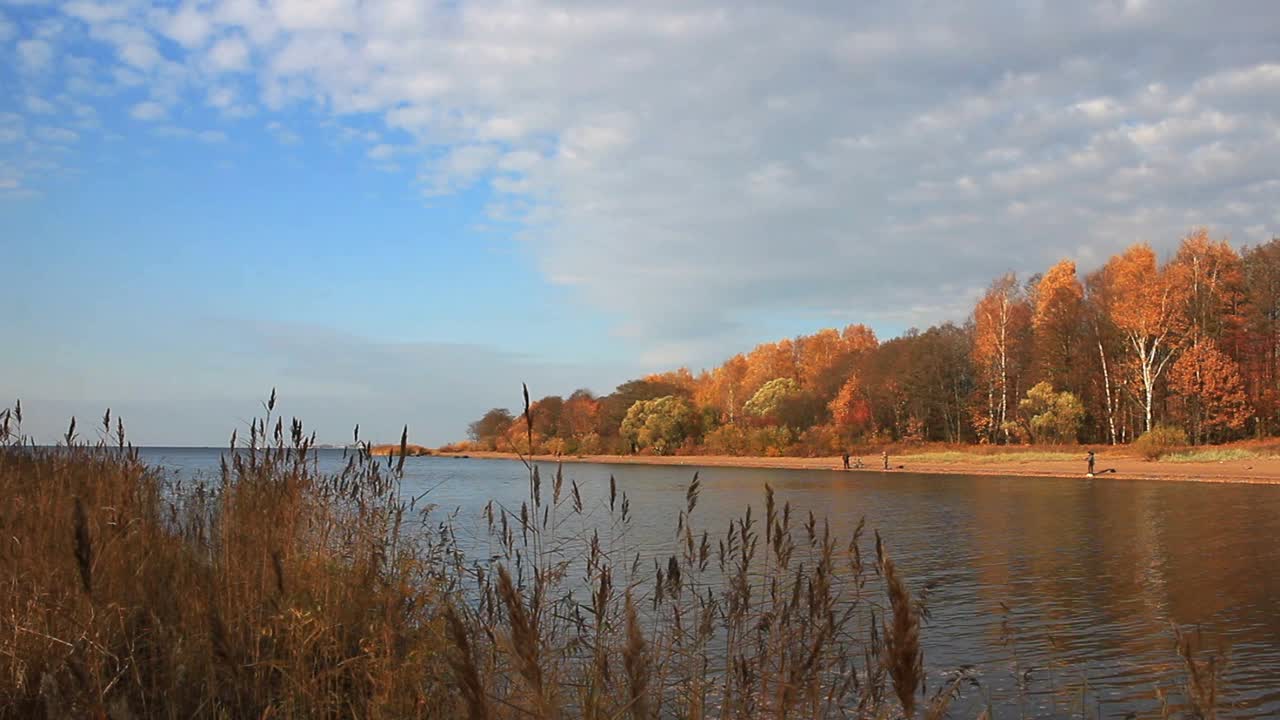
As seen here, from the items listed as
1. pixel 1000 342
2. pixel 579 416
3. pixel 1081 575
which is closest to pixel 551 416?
pixel 579 416

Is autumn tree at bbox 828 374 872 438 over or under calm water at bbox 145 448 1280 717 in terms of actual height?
over

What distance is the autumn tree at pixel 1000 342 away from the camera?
57219 millimetres

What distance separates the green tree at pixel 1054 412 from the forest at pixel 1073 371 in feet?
0.29

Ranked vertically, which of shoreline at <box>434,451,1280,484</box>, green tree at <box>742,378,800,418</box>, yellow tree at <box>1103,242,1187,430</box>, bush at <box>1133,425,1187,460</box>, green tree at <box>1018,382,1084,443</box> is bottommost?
shoreline at <box>434,451,1280,484</box>

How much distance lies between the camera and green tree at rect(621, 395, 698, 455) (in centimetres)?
8450

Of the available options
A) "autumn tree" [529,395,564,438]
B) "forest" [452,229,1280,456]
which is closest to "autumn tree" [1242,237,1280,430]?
"forest" [452,229,1280,456]

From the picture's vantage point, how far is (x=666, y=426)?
276 feet

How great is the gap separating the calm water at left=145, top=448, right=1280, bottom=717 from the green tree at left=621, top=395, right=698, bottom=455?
53.4 metres

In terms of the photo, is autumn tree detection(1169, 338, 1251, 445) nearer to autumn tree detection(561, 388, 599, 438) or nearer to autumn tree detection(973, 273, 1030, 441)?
autumn tree detection(973, 273, 1030, 441)

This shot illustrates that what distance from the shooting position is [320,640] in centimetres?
432

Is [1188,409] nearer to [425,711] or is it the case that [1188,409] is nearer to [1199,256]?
[1199,256]

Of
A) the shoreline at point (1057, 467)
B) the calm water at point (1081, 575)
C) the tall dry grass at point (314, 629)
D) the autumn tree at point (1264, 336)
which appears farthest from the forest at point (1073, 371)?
the tall dry grass at point (314, 629)

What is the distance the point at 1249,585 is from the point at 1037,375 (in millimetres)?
47276

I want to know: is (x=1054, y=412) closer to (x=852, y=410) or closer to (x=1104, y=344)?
(x=1104, y=344)
